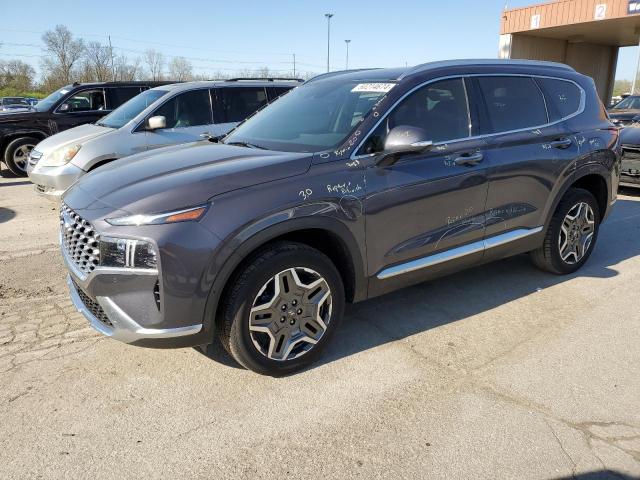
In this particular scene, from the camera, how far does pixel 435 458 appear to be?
2.52m

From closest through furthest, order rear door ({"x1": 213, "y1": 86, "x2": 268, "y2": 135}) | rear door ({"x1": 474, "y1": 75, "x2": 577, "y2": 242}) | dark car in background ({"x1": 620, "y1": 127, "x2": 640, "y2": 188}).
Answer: rear door ({"x1": 474, "y1": 75, "x2": 577, "y2": 242}) → rear door ({"x1": 213, "y1": 86, "x2": 268, "y2": 135}) → dark car in background ({"x1": 620, "y1": 127, "x2": 640, "y2": 188})

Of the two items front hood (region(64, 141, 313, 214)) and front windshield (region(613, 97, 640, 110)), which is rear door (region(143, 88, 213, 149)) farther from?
front windshield (region(613, 97, 640, 110))

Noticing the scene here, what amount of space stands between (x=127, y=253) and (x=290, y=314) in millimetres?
1004

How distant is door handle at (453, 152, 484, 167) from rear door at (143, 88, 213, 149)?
4493 millimetres

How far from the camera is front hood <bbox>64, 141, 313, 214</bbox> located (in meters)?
2.80

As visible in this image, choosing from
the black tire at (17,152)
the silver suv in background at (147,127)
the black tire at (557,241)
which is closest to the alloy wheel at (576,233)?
the black tire at (557,241)

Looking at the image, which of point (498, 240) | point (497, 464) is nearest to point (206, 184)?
point (497, 464)

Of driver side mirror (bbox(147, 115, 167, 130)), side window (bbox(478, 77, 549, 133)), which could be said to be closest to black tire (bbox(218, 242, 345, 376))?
side window (bbox(478, 77, 549, 133))

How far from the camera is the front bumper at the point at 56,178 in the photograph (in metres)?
6.93

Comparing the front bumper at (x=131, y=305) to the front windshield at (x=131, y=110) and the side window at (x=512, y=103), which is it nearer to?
the side window at (x=512, y=103)

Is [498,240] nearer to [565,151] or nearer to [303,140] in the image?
[565,151]

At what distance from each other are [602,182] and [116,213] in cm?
449

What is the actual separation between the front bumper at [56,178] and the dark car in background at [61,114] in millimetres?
3989

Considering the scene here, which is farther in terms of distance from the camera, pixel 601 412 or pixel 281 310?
pixel 281 310
